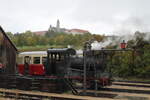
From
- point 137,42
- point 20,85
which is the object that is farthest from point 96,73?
point 137,42

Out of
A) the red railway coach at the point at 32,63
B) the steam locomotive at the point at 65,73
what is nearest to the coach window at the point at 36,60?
the red railway coach at the point at 32,63

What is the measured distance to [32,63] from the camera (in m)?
18.2

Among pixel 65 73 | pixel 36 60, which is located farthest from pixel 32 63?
pixel 65 73

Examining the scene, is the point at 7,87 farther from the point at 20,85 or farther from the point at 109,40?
the point at 109,40

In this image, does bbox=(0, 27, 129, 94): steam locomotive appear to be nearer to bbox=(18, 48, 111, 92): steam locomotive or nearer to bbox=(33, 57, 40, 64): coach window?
bbox=(18, 48, 111, 92): steam locomotive

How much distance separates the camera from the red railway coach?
17.4 m

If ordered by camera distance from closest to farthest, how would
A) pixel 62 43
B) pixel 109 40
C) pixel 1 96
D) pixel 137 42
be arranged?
pixel 1 96
pixel 109 40
pixel 137 42
pixel 62 43

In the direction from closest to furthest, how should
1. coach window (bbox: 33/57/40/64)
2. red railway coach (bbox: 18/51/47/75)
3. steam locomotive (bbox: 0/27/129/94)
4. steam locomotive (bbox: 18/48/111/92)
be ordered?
steam locomotive (bbox: 0/27/129/94) < steam locomotive (bbox: 18/48/111/92) < red railway coach (bbox: 18/51/47/75) < coach window (bbox: 33/57/40/64)

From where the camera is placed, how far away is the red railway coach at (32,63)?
1742 centimetres

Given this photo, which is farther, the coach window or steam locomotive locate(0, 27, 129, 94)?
the coach window

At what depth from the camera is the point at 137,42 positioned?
2084 cm

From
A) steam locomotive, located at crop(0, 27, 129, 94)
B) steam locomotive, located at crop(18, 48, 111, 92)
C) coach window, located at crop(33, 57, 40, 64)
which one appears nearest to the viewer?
steam locomotive, located at crop(0, 27, 129, 94)

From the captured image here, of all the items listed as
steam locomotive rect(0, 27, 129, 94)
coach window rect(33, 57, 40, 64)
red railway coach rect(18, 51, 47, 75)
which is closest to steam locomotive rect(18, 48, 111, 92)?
steam locomotive rect(0, 27, 129, 94)

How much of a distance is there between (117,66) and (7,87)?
13.4 meters
